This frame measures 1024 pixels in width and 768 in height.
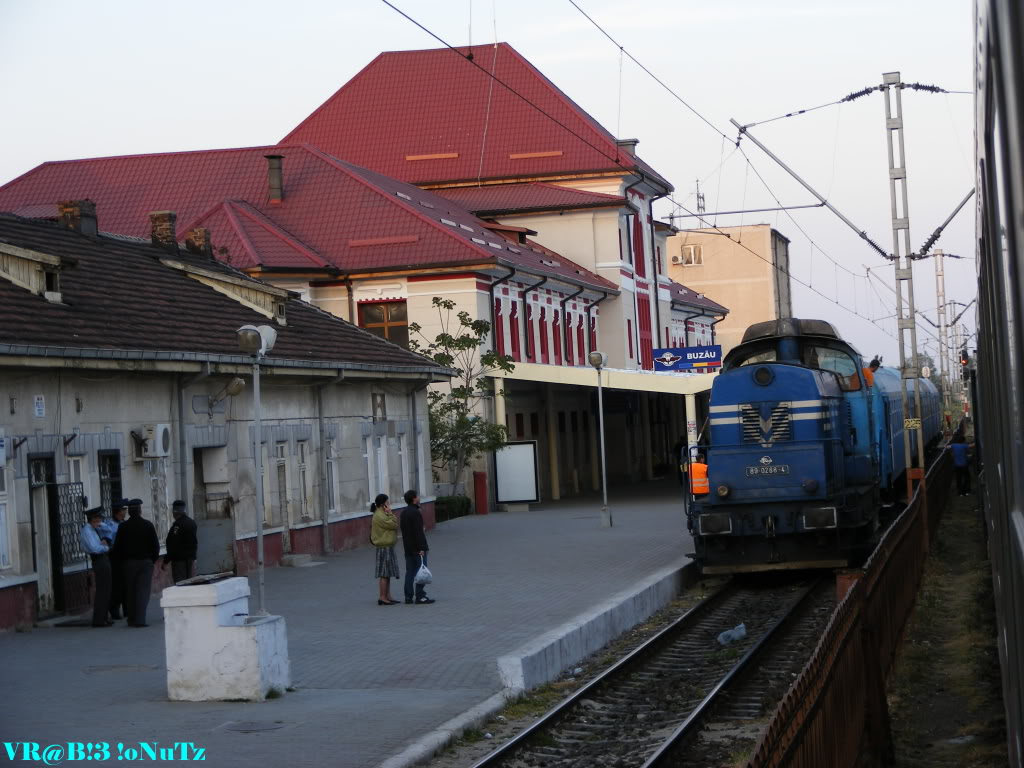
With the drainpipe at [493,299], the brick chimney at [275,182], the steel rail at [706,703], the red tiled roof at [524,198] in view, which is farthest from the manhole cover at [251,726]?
the red tiled roof at [524,198]

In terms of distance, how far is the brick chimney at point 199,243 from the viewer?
3150cm

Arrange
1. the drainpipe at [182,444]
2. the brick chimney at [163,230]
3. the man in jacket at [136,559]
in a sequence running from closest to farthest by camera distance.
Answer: the man in jacket at [136,559], the drainpipe at [182,444], the brick chimney at [163,230]

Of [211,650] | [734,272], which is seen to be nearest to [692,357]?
[211,650]

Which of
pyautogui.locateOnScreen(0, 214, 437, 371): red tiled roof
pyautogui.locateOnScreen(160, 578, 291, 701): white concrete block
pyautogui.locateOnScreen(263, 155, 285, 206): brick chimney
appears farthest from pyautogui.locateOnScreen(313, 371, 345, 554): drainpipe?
pyautogui.locateOnScreen(263, 155, 285, 206): brick chimney

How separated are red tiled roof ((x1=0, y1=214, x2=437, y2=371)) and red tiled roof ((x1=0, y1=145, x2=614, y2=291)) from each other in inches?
475

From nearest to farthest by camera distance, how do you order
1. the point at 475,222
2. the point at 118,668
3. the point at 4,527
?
the point at 118,668 → the point at 4,527 → the point at 475,222

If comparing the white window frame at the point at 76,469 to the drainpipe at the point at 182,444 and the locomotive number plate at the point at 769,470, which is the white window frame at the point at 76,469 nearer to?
the drainpipe at the point at 182,444

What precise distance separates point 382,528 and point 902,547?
6754mm

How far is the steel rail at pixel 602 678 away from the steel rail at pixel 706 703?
0.98 meters

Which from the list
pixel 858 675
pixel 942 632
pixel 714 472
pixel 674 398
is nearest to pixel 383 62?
pixel 674 398

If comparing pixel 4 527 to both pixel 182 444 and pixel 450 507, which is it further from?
pixel 450 507

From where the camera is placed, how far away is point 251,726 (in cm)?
1114

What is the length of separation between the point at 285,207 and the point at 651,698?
37.0 m

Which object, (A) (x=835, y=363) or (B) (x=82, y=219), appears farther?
(B) (x=82, y=219)
